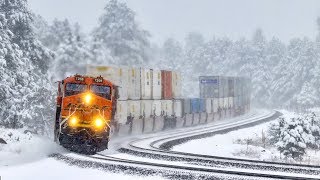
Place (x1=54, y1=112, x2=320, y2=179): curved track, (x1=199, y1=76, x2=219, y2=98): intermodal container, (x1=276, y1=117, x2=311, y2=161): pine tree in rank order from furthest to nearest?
(x1=199, y1=76, x2=219, y2=98): intermodal container, (x1=276, y1=117, x2=311, y2=161): pine tree, (x1=54, y1=112, x2=320, y2=179): curved track

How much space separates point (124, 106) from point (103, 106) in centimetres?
1085

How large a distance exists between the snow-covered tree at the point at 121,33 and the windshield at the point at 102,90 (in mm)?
41536

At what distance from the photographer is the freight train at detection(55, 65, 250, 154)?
1894 cm

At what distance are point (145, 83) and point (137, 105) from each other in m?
2.47

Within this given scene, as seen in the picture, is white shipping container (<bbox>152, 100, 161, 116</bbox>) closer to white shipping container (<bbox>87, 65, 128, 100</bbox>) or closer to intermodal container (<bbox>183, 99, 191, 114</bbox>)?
white shipping container (<bbox>87, 65, 128, 100</bbox>)

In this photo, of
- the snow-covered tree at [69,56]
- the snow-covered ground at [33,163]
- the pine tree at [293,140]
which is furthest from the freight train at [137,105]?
the snow-covered tree at [69,56]

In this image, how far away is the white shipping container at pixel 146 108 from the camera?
33.3 metres

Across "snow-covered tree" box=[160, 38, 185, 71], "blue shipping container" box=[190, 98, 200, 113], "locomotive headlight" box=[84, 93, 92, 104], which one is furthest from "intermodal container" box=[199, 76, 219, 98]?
"snow-covered tree" box=[160, 38, 185, 71]

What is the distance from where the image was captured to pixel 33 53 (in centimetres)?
3152

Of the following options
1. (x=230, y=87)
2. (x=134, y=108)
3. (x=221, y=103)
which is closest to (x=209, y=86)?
(x=221, y=103)

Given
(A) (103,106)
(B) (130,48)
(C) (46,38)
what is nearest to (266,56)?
(B) (130,48)

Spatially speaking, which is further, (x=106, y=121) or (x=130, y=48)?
(x=130, y=48)

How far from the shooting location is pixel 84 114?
18.9 metres

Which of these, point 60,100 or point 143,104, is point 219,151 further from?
point 143,104
